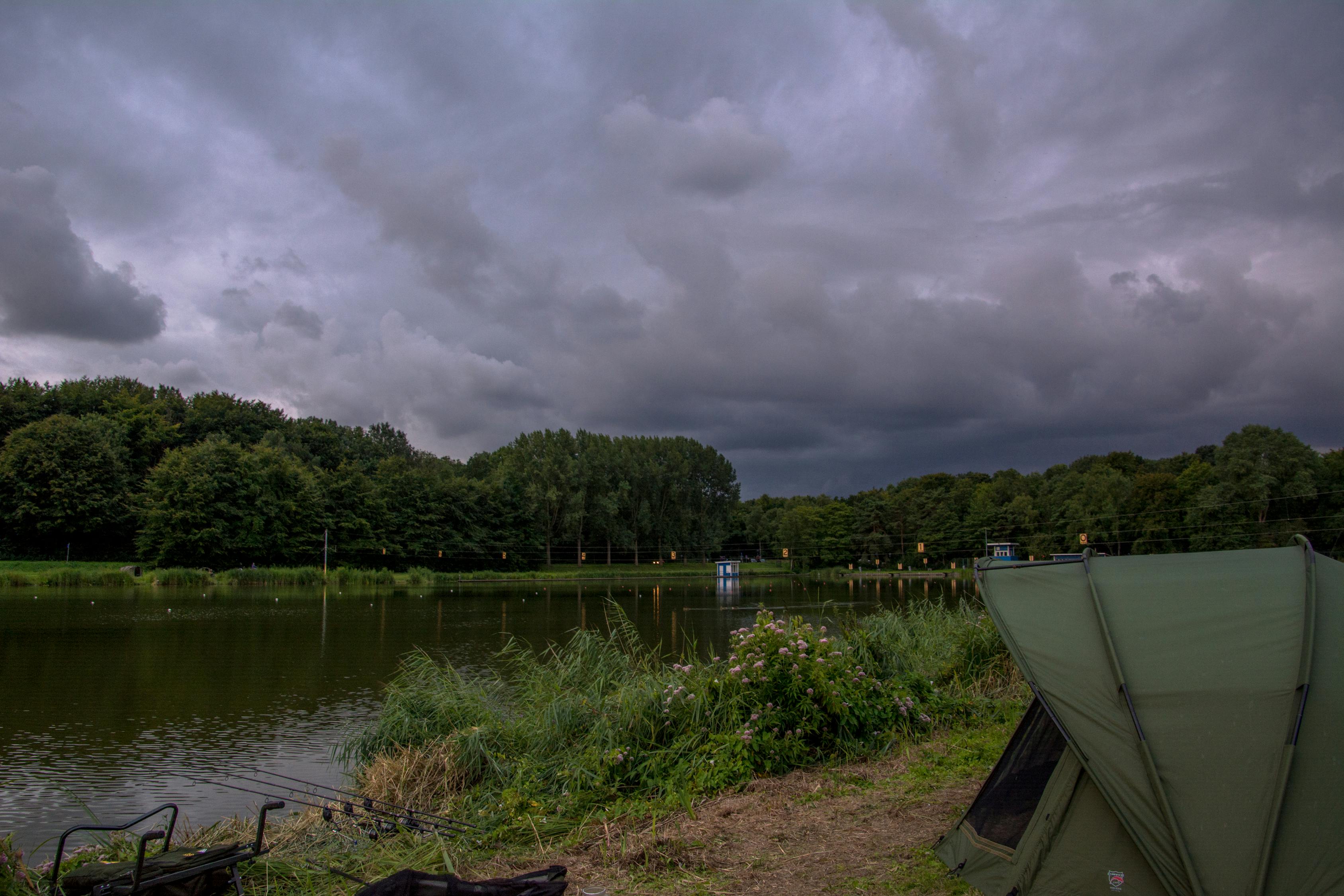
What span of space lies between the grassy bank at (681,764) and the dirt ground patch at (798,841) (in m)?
0.02

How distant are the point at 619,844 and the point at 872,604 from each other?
1286 inches

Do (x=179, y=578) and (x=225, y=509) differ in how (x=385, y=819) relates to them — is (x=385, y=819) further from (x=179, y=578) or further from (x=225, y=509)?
(x=225, y=509)

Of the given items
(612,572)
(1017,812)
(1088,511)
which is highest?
(1088,511)

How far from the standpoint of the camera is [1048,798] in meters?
4.68

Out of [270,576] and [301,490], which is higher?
[301,490]

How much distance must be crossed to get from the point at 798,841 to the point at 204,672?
1638 cm

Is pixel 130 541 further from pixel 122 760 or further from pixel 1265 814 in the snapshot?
pixel 1265 814

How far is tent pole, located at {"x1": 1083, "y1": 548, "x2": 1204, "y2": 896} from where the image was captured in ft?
13.3

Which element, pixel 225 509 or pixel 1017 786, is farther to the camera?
pixel 225 509

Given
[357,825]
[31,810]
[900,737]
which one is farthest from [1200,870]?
[31,810]

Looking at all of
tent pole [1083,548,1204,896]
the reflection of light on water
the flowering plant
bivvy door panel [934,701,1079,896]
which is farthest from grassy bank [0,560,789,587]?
tent pole [1083,548,1204,896]

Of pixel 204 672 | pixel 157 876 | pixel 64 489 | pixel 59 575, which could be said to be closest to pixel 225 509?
pixel 64 489

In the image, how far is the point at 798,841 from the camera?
18.5ft

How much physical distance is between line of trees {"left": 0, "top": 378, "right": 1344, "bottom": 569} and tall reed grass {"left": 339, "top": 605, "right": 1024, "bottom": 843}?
40.6m
